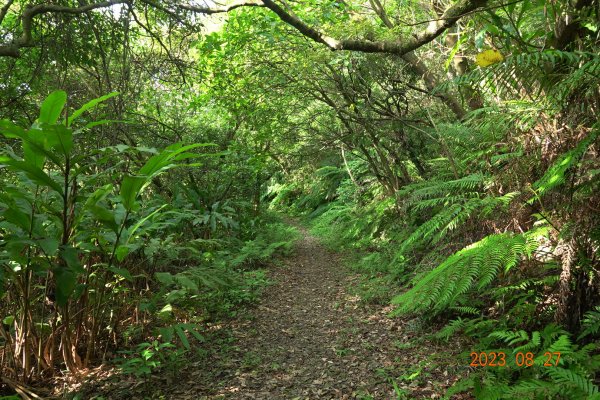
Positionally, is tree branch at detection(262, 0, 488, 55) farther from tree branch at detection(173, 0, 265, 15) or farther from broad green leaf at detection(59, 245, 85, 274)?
broad green leaf at detection(59, 245, 85, 274)

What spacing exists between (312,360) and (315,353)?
0.14 m

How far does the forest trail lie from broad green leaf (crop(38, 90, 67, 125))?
2.29m

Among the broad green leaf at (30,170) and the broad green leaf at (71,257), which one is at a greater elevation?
the broad green leaf at (30,170)

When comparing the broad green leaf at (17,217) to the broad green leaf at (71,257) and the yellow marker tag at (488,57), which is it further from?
the yellow marker tag at (488,57)

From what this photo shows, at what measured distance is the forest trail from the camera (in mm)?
3021

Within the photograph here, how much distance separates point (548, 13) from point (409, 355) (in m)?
3.22

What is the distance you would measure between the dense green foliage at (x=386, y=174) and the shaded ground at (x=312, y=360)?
0.77 feet

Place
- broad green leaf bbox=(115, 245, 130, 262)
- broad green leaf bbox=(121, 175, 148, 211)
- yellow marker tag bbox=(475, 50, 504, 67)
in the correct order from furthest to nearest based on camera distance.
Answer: yellow marker tag bbox=(475, 50, 504, 67) → broad green leaf bbox=(115, 245, 130, 262) → broad green leaf bbox=(121, 175, 148, 211)

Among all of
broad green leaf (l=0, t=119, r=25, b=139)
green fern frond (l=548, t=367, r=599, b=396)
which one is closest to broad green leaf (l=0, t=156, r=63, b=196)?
broad green leaf (l=0, t=119, r=25, b=139)

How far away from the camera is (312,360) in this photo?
11.7ft

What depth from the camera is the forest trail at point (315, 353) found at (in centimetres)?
302

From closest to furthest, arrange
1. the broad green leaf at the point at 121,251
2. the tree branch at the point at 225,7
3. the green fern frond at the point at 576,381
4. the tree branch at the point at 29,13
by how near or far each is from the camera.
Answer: the green fern frond at the point at 576,381, the broad green leaf at the point at 121,251, the tree branch at the point at 29,13, the tree branch at the point at 225,7

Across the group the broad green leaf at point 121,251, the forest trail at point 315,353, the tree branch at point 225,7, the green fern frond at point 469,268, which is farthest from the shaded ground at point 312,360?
the tree branch at point 225,7

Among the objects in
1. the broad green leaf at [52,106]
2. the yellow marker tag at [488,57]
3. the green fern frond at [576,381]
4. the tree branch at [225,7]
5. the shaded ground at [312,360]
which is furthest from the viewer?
the tree branch at [225,7]
